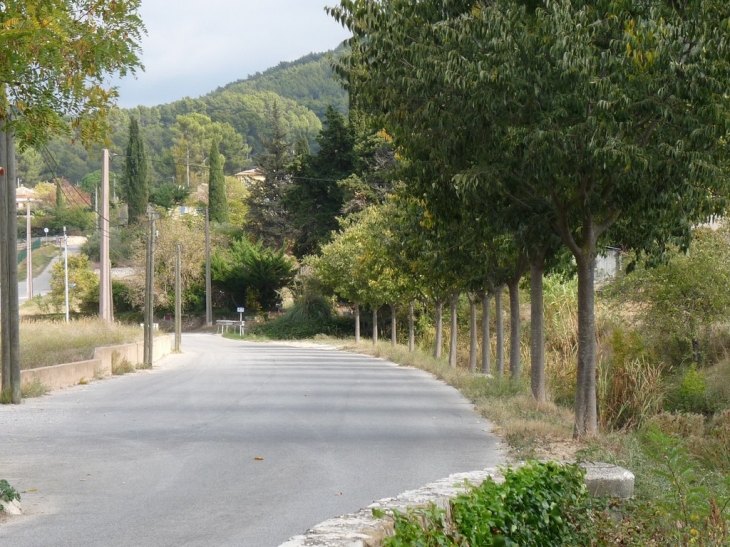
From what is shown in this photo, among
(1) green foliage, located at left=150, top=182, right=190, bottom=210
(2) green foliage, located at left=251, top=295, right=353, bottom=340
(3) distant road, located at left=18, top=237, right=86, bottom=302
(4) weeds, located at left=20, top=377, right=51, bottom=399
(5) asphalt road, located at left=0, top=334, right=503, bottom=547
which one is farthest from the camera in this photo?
(1) green foliage, located at left=150, top=182, right=190, bottom=210

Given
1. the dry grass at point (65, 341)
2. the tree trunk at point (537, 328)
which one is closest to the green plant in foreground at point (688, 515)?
the tree trunk at point (537, 328)

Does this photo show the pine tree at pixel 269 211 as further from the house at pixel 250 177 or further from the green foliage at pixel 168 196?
the green foliage at pixel 168 196

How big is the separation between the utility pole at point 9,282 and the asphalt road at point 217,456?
0.65 m

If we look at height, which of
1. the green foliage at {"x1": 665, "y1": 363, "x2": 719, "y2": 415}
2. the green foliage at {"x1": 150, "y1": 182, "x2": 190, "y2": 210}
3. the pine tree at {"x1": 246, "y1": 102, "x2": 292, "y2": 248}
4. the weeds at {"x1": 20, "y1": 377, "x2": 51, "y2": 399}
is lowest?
the green foliage at {"x1": 665, "y1": 363, "x2": 719, "y2": 415}

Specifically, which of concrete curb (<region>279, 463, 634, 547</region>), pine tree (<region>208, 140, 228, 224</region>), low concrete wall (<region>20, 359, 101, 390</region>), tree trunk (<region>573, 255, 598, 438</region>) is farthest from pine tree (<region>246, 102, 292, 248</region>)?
concrete curb (<region>279, 463, 634, 547</region>)

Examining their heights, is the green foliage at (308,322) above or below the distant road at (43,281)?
below

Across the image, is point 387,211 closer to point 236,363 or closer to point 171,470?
point 236,363

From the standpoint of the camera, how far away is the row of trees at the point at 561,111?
1251 cm

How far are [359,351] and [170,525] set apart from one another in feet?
140

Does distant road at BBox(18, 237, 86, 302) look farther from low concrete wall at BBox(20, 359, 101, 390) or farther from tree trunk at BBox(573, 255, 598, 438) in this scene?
Result: tree trunk at BBox(573, 255, 598, 438)

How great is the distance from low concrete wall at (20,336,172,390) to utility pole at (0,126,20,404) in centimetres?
189

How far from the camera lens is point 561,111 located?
12.8m

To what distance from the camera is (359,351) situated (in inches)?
2040

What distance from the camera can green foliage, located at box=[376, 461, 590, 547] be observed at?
5.79 m
